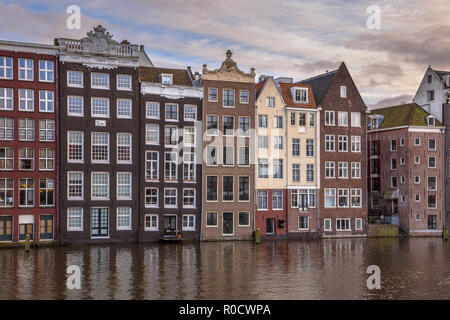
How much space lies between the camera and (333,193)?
72.3m

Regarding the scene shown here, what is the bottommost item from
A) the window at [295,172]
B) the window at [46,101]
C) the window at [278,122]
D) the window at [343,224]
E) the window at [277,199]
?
the window at [343,224]

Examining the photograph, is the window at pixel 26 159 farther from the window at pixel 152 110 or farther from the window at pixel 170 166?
the window at pixel 170 166

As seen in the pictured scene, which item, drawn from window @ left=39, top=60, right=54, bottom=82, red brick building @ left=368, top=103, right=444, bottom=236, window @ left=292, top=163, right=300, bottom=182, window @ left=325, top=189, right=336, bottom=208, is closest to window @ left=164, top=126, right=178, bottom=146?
window @ left=39, top=60, right=54, bottom=82

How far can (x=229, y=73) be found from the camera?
220 feet

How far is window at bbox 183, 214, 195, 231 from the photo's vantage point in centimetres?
6431

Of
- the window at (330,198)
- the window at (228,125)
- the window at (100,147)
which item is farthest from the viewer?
the window at (330,198)

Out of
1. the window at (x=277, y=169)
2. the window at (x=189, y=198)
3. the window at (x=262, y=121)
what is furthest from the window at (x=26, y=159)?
the window at (x=277, y=169)

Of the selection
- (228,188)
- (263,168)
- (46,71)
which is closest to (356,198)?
(263,168)

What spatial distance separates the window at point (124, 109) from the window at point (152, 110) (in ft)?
6.01

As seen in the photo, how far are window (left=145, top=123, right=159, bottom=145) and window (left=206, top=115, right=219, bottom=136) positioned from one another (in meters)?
5.73

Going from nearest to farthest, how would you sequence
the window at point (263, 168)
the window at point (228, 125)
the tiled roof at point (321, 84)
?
the window at point (228, 125) < the window at point (263, 168) < the tiled roof at point (321, 84)

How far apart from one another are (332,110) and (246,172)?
44.8 feet

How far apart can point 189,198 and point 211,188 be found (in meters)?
2.74

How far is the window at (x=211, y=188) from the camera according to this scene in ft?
215
